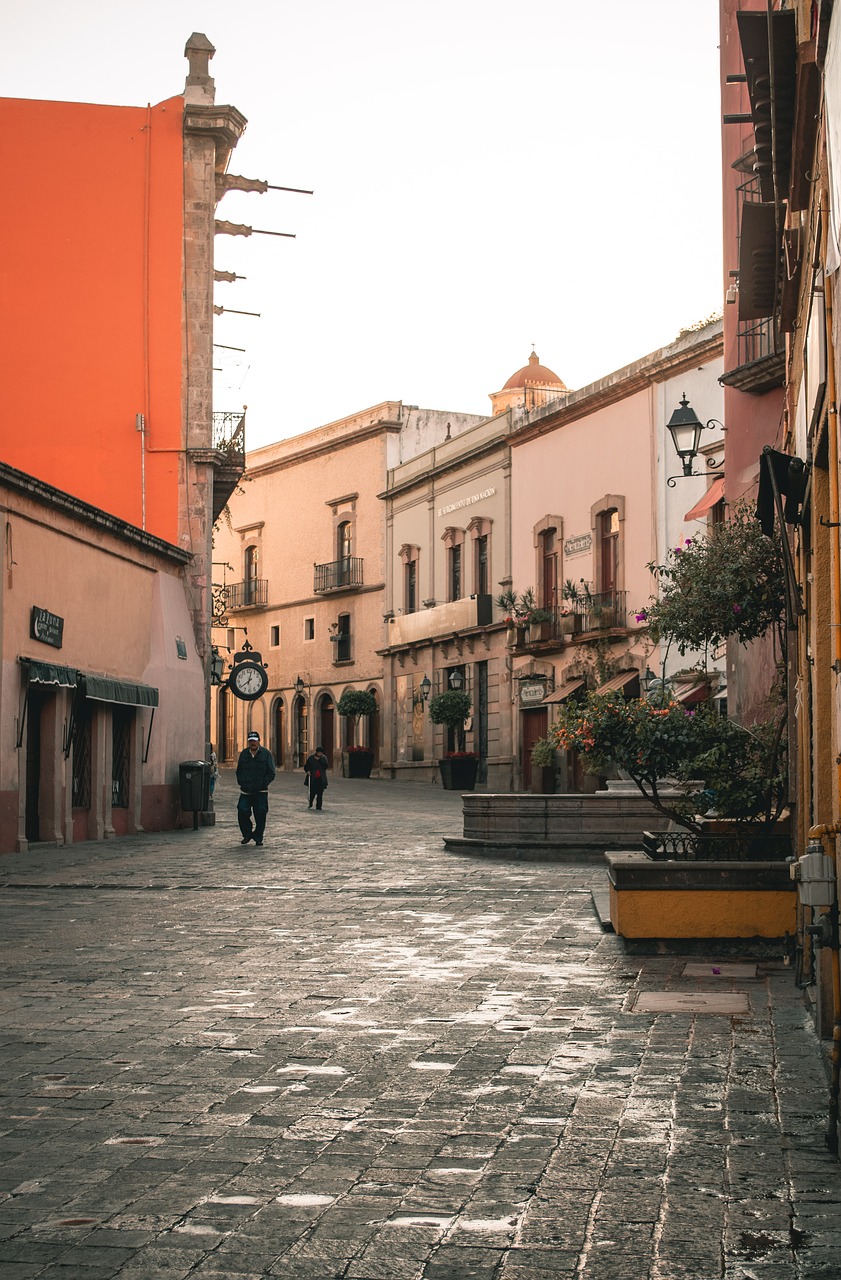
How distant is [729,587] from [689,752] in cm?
431

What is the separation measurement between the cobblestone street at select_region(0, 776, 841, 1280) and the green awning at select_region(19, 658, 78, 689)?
8036 millimetres

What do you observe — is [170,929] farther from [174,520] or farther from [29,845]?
[174,520]

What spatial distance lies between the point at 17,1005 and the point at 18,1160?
2.94 m

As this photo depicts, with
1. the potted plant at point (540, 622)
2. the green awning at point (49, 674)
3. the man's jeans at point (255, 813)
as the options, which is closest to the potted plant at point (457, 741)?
the potted plant at point (540, 622)

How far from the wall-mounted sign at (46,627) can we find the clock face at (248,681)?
6931mm

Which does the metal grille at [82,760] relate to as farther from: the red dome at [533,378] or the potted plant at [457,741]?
the red dome at [533,378]

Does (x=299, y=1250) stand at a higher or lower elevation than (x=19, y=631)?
lower

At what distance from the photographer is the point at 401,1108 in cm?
538

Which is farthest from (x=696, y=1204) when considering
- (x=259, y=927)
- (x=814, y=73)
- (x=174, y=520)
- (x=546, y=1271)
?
(x=174, y=520)

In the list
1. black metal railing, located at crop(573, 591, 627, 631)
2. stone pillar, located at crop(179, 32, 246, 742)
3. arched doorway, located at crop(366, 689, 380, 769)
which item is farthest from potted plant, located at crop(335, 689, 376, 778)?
stone pillar, located at crop(179, 32, 246, 742)

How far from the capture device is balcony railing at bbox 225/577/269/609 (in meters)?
56.8

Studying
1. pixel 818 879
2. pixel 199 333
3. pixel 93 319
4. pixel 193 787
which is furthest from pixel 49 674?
pixel 818 879

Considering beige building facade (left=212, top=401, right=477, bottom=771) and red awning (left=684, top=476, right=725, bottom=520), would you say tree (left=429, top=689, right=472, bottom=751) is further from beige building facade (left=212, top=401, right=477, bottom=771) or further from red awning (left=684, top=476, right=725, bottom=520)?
red awning (left=684, top=476, right=725, bottom=520)

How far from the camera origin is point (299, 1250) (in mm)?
3832
